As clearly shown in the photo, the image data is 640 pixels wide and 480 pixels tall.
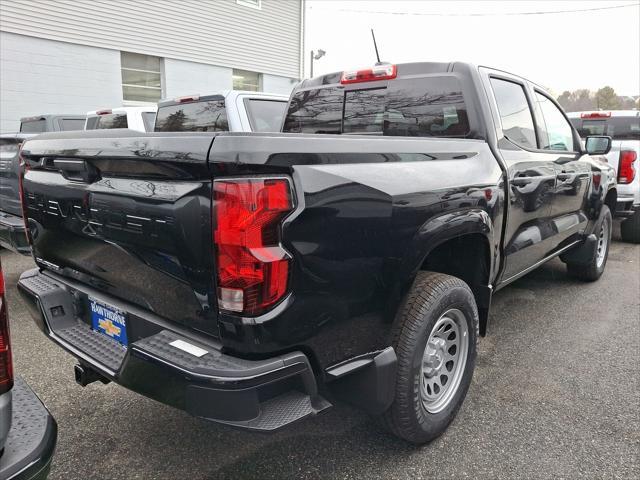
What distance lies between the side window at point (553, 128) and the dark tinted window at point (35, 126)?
769cm

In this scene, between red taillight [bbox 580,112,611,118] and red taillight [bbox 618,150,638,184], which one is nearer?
red taillight [bbox 618,150,638,184]

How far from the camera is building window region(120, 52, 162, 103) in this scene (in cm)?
1209

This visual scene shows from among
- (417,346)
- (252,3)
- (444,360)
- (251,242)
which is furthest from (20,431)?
(252,3)

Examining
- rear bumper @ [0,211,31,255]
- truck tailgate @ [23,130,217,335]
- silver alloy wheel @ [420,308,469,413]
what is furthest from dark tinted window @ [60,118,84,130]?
silver alloy wheel @ [420,308,469,413]

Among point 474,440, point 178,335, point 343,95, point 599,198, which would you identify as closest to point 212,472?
point 178,335

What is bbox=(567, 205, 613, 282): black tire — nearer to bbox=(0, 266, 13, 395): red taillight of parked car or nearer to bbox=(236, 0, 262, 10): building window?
bbox=(0, 266, 13, 395): red taillight of parked car

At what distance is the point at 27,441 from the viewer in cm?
152

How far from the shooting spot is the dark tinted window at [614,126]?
8039mm

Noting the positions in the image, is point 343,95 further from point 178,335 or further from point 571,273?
point 571,273

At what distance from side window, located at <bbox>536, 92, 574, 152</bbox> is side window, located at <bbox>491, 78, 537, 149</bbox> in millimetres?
278

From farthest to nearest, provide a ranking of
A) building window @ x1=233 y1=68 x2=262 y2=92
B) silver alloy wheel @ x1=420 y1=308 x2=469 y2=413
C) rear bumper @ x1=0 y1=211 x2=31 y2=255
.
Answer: building window @ x1=233 y1=68 x2=262 y2=92 → rear bumper @ x1=0 y1=211 x2=31 y2=255 → silver alloy wheel @ x1=420 y1=308 x2=469 y2=413

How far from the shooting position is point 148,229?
1.90 m

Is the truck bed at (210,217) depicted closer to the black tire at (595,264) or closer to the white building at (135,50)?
the black tire at (595,264)

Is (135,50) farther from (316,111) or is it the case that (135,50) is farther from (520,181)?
(520,181)
